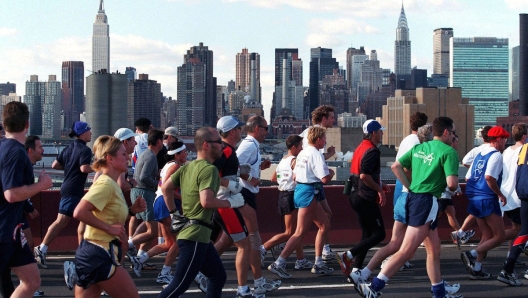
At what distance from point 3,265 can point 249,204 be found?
298 centimetres

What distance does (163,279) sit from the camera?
9.40 meters

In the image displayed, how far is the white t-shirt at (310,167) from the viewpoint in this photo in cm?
980

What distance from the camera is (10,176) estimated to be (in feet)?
20.1

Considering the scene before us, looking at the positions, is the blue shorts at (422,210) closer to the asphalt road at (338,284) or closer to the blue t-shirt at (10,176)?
the asphalt road at (338,284)

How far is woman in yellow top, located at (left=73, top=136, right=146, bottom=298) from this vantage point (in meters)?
5.82

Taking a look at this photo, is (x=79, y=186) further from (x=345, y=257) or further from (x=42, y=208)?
(x=345, y=257)

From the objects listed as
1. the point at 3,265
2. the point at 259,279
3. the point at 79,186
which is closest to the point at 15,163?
the point at 3,265

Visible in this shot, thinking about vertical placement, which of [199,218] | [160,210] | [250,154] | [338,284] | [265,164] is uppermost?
[250,154]

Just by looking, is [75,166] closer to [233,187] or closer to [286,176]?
[286,176]

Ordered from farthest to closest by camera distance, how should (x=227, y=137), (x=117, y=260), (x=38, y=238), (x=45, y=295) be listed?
(x=38, y=238), (x=45, y=295), (x=227, y=137), (x=117, y=260)

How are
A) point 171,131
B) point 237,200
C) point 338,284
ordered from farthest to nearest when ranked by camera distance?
1. point 171,131
2. point 338,284
3. point 237,200

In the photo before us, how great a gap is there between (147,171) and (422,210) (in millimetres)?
3696

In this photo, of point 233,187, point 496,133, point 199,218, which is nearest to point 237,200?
point 233,187

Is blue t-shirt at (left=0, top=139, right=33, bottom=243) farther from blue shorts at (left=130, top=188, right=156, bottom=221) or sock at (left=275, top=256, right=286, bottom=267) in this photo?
sock at (left=275, top=256, right=286, bottom=267)
